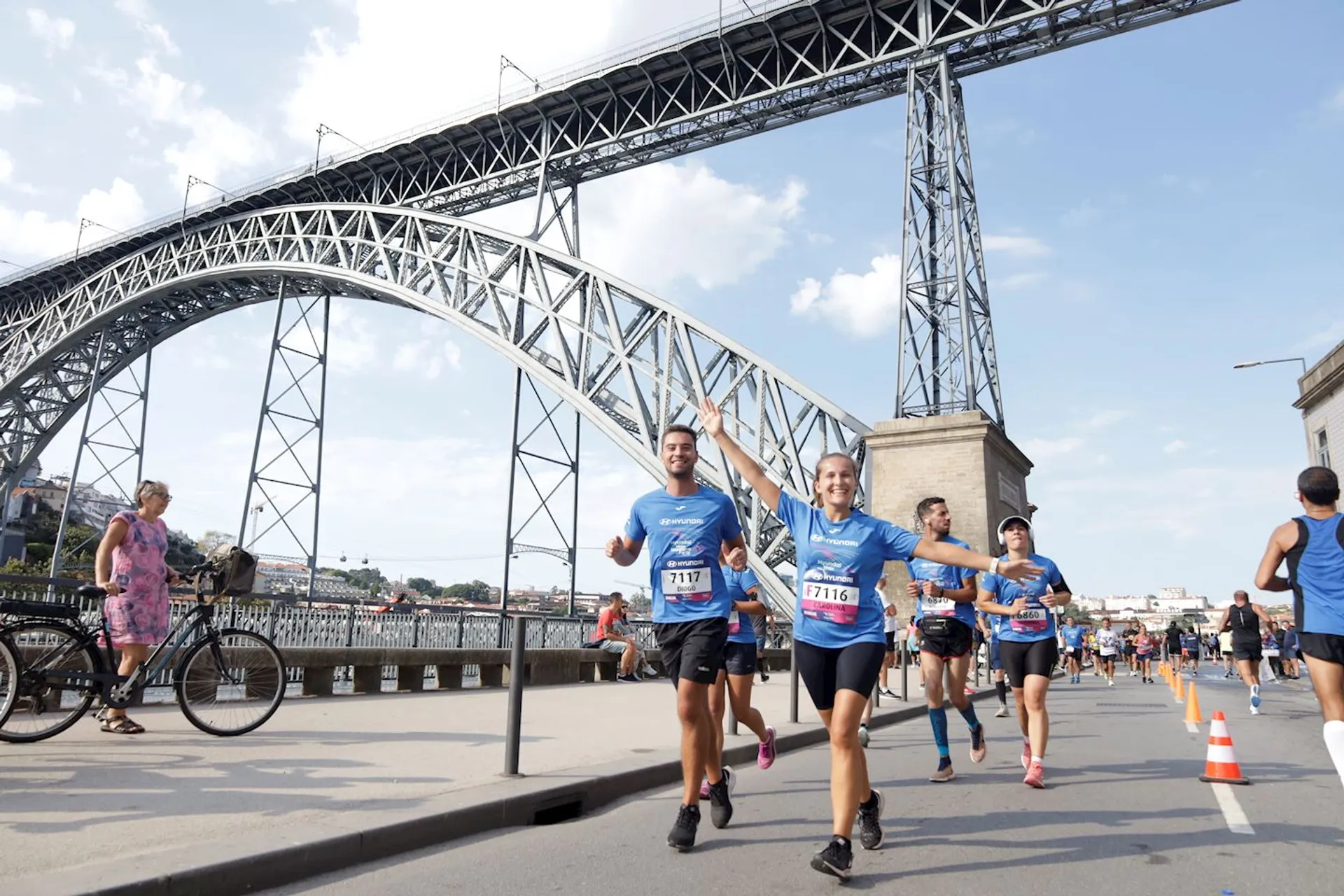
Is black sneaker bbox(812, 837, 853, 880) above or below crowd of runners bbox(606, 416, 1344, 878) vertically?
below

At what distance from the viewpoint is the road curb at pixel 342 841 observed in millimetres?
3125

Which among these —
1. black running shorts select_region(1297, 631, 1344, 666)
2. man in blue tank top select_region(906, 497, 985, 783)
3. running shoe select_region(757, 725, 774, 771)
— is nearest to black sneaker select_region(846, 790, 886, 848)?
running shoe select_region(757, 725, 774, 771)

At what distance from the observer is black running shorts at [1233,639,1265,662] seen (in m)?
14.2

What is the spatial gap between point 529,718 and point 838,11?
20419mm

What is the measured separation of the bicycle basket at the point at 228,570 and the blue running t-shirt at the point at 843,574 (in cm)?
441

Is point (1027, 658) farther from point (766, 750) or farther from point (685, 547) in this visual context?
point (685, 547)

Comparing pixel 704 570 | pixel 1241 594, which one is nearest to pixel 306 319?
pixel 1241 594

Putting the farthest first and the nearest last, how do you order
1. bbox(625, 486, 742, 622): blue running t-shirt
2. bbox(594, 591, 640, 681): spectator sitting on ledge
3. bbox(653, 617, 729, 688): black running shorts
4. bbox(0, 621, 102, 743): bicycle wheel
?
1. bbox(594, 591, 640, 681): spectator sitting on ledge
2. bbox(0, 621, 102, 743): bicycle wheel
3. bbox(625, 486, 742, 622): blue running t-shirt
4. bbox(653, 617, 729, 688): black running shorts

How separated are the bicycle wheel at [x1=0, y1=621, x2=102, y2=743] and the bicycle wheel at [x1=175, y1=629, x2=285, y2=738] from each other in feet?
1.88

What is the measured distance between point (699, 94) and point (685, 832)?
2519 centimetres

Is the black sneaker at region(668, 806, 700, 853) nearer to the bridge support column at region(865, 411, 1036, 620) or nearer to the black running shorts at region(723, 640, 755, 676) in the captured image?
the black running shorts at region(723, 640, 755, 676)

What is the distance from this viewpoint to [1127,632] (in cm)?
3462

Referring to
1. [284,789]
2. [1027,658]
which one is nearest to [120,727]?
[284,789]

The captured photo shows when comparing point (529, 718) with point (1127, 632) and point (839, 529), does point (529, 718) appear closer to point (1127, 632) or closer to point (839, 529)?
point (839, 529)
